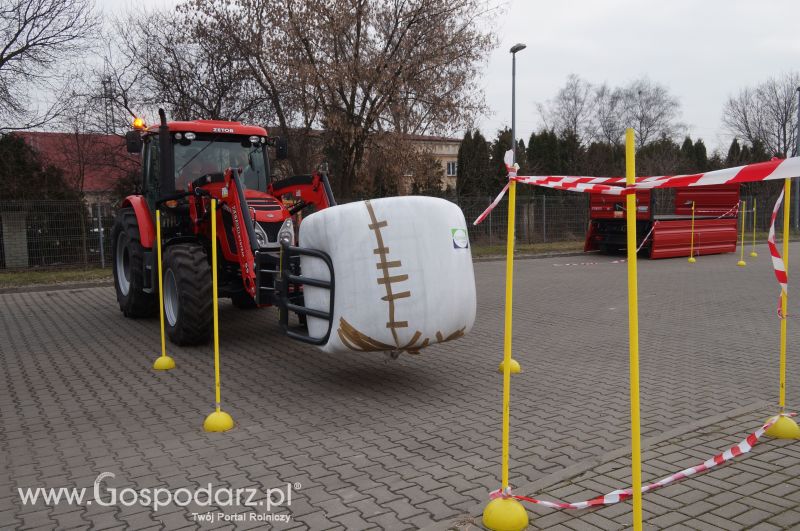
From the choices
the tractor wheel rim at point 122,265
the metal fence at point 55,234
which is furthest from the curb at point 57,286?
the tractor wheel rim at point 122,265

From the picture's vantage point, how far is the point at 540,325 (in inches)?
357

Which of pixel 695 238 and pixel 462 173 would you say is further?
pixel 462 173

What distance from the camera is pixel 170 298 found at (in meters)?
7.81

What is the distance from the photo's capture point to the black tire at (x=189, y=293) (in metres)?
7.15

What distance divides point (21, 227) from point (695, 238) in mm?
19900

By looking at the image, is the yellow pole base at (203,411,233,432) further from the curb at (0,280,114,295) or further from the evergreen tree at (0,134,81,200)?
the evergreen tree at (0,134,81,200)

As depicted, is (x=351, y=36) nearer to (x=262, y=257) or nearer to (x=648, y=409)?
(x=262, y=257)

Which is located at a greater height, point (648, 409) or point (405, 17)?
point (405, 17)

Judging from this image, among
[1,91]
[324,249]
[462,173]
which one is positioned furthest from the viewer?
[462,173]

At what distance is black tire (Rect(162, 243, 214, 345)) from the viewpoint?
7.15m

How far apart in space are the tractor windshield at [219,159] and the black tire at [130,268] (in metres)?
1.23

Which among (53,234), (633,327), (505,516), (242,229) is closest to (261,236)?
(242,229)

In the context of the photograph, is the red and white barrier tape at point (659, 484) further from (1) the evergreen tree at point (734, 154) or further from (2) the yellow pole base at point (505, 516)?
(1) the evergreen tree at point (734, 154)

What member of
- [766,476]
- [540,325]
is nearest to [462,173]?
[540,325]
